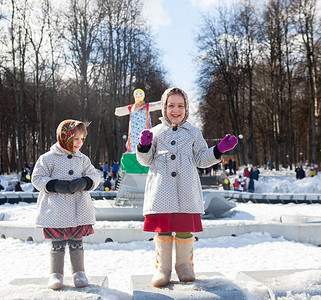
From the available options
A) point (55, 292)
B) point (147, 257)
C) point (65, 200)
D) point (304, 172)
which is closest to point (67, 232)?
point (65, 200)

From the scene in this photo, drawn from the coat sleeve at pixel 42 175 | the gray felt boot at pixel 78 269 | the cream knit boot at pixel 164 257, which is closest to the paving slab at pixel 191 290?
the cream knit boot at pixel 164 257

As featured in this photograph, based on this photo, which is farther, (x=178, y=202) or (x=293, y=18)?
(x=293, y=18)

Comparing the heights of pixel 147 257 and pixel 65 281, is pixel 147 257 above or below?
below

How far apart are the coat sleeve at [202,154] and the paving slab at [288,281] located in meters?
1.17

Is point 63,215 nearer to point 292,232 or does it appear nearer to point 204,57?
point 292,232

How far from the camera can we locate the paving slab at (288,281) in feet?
10.7

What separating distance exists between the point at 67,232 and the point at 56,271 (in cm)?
37

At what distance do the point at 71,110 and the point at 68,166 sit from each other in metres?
36.2

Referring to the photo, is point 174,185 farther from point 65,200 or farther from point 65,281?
point 65,281

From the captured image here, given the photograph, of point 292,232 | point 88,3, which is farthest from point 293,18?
point 292,232

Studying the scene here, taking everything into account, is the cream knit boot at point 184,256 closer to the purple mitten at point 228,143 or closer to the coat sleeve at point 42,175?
the purple mitten at point 228,143

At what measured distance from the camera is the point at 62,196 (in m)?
3.57

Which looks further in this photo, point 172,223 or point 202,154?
point 202,154

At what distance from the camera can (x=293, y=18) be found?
24.2 meters
